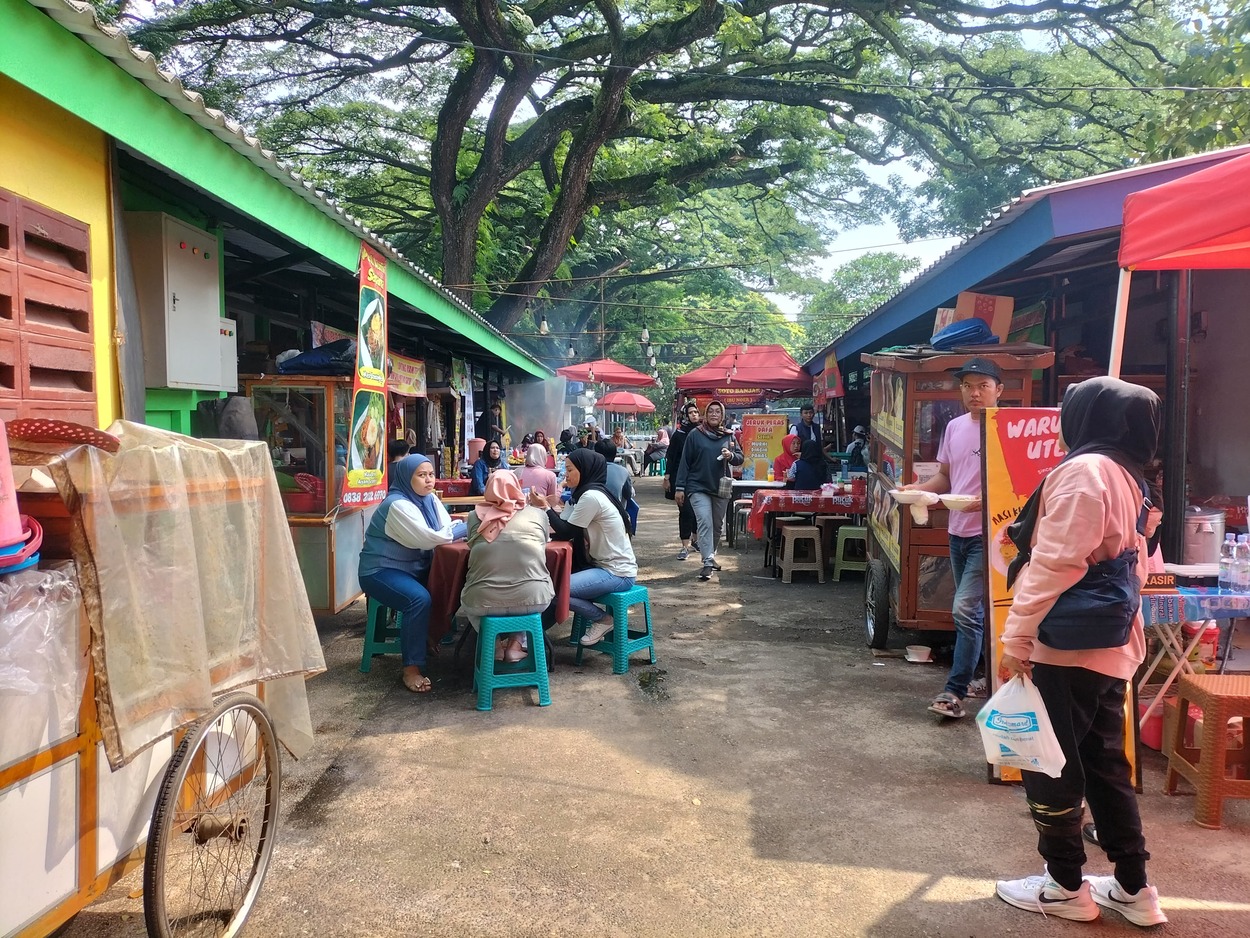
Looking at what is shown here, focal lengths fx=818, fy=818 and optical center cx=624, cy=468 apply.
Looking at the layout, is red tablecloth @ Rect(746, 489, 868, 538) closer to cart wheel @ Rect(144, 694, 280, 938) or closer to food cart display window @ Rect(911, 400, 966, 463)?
food cart display window @ Rect(911, 400, 966, 463)

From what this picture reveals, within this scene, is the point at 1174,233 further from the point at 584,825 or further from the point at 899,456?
the point at 584,825

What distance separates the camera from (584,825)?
3.32 m

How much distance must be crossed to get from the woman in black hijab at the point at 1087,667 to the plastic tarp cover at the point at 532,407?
1935cm

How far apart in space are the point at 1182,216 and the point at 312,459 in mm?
5949

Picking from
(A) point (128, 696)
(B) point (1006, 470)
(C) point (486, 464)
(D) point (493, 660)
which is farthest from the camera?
(C) point (486, 464)

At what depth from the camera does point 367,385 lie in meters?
5.81

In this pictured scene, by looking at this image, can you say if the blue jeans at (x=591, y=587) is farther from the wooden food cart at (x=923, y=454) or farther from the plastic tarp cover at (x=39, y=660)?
the plastic tarp cover at (x=39, y=660)

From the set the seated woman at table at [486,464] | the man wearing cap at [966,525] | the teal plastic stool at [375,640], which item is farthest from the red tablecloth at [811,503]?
the teal plastic stool at [375,640]

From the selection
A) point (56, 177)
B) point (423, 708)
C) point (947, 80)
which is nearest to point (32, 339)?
point (56, 177)

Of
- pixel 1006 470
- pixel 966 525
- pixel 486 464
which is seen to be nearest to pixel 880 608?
pixel 966 525

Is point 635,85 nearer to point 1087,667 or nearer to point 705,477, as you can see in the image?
point 705,477

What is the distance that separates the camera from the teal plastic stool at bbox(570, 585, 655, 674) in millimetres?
5398

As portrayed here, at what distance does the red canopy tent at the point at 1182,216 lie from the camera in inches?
121

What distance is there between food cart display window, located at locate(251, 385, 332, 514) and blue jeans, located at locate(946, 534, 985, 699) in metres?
4.76
